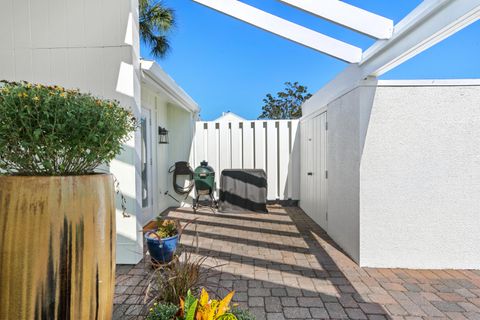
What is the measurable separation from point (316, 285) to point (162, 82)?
3.73 metres

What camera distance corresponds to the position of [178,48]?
12.2 m

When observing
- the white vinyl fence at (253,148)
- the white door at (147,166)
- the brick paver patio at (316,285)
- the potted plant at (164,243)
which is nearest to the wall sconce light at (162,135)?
the white door at (147,166)

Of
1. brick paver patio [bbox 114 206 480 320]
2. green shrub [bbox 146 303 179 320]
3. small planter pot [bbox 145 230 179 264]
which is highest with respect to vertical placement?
green shrub [bbox 146 303 179 320]

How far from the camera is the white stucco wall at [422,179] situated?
10.7 ft

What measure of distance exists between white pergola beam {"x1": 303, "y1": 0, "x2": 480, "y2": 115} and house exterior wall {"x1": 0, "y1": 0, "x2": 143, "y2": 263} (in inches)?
112

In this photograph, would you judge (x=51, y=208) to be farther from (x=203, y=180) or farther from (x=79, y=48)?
(x=203, y=180)

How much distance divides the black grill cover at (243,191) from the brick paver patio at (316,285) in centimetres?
203

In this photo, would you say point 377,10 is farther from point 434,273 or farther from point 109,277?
point 109,277

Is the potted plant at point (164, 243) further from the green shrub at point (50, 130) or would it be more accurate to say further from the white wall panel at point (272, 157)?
the white wall panel at point (272, 157)

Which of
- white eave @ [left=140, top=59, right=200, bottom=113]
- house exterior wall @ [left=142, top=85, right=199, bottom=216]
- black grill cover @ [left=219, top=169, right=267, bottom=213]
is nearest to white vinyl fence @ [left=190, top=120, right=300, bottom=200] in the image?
house exterior wall @ [left=142, top=85, right=199, bottom=216]

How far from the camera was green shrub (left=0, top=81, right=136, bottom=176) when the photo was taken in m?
1.26

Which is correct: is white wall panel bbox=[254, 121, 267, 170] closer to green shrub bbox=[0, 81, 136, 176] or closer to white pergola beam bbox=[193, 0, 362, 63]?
white pergola beam bbox=[193, 0, 362, 63]

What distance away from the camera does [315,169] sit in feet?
18.4

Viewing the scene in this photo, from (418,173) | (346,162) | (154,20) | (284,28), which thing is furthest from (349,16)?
(154,20)
